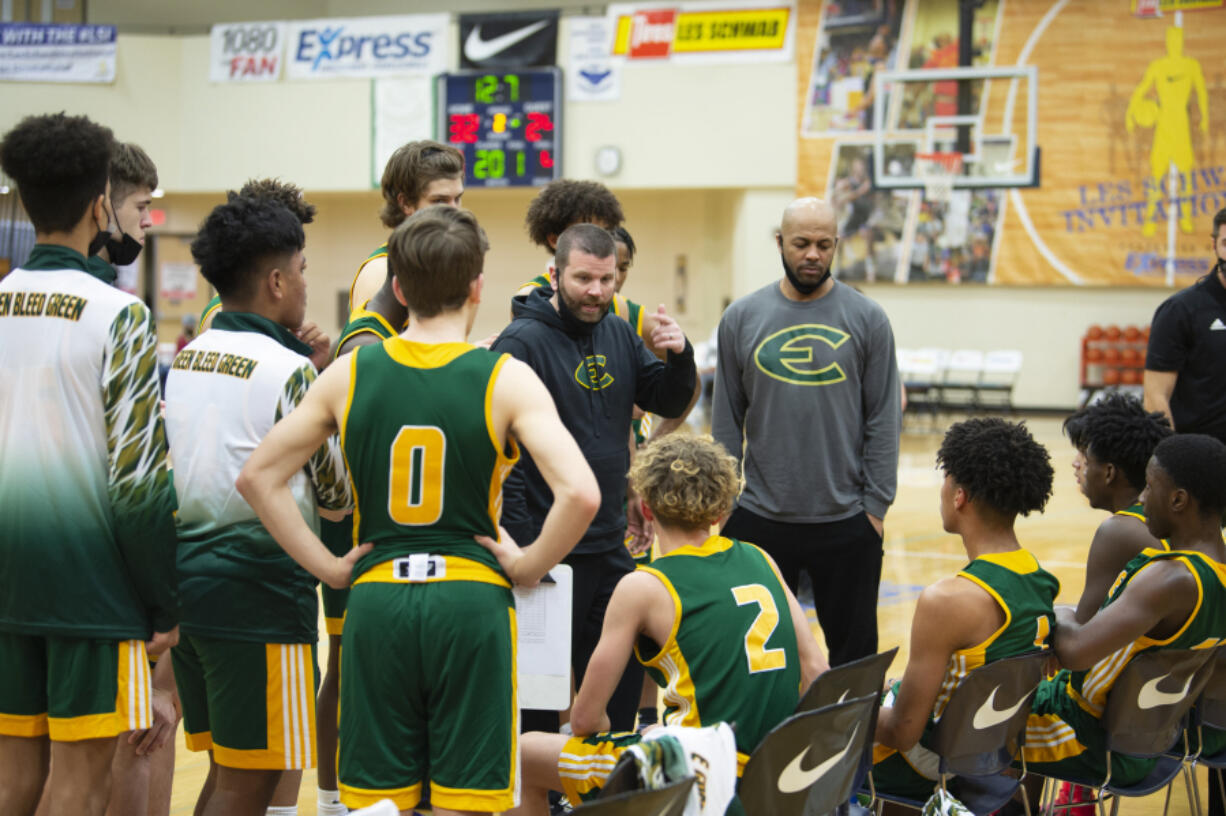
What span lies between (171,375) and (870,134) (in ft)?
48.6

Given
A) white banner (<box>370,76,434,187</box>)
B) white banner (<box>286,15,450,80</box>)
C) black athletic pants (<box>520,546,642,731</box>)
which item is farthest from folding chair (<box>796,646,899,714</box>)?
white banner (<box>286,15,450,80</box>)

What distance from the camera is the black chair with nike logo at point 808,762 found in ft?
6.59

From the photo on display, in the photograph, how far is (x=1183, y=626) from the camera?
282 cm

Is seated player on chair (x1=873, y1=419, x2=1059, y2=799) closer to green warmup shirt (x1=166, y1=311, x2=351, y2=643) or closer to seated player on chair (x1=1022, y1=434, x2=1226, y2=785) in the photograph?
seated player on chair (x1=1022, y1=434, x2=1226, y2=785)

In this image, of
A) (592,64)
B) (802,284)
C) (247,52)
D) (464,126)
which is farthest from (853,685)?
(247,52)

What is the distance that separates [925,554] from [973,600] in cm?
541

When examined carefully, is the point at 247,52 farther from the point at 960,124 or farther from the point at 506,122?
the point at 960,124

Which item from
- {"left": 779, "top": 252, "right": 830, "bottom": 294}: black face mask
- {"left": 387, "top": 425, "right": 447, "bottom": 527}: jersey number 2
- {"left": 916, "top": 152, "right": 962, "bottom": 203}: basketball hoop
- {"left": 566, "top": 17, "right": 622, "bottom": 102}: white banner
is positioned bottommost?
{"left": 387, "top": 425, "right": 447, "bottom": 527}: jersey number 2

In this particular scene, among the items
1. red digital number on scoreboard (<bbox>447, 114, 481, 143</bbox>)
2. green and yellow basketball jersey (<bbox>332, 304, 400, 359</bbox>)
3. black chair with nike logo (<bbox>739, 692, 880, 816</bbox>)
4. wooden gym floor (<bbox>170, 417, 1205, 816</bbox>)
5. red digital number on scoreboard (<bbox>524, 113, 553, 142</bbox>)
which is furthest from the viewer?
red digital number on scoreboard (<bbox>447, 114, 481, 143</bbox>)

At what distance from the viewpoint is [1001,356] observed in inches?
632

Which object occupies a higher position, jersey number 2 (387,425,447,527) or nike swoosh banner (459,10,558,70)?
nike swoosh banner (459,10,558,70)

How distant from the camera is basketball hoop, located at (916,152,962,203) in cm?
1589

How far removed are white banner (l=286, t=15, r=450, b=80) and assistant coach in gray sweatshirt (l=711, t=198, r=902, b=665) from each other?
47.4 ft

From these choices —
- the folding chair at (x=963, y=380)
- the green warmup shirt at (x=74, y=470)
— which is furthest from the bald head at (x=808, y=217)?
the folding chair at (x=963, y=380)
